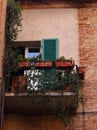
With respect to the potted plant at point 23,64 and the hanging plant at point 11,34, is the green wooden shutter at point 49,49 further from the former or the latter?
the potted plant at point 23,64

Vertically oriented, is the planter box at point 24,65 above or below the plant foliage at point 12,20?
below

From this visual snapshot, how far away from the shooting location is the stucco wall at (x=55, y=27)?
1309 centimetres

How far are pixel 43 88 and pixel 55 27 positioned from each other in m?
2.61

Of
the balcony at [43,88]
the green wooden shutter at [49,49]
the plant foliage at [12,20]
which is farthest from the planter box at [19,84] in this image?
the green wooden shutter at [49,49]

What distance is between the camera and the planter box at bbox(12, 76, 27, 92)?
1158 centimetres

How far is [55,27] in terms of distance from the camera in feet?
44.1

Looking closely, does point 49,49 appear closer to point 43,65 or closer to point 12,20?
point 43,65

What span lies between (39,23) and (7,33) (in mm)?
1692

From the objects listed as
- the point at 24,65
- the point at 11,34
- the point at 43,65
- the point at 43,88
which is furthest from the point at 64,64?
the point at 11,34

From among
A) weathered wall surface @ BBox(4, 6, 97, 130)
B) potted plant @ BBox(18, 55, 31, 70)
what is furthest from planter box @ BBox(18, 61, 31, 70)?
weathered wall surface @ BBox(4, 6, 97, 130)

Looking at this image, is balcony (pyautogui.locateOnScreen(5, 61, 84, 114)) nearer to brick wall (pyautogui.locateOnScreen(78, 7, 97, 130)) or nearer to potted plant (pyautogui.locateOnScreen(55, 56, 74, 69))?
potted plant (pyautogui.locateOnScreen(55, 56, 74, 69))

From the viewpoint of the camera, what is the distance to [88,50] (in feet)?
42.5

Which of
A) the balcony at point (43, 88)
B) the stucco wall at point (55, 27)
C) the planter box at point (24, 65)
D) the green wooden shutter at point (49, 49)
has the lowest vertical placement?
the balcony at point (43, 88)

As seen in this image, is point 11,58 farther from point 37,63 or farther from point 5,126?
point 5,126
